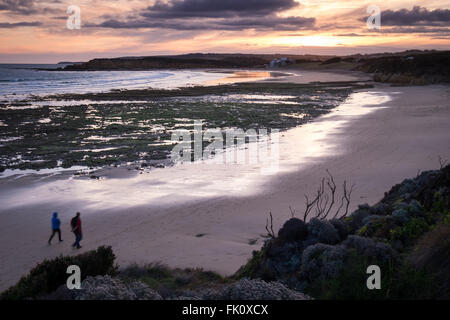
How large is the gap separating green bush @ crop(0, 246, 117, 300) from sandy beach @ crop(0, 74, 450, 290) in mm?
1876

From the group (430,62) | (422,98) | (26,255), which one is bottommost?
(26,255)

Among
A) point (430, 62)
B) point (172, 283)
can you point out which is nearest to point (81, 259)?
point (172, 283)

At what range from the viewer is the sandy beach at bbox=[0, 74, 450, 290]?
31.2 ft

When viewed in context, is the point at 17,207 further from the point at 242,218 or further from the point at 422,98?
the point at 422,98

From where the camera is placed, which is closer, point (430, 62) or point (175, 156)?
point (175, 156)

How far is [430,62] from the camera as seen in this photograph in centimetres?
5900

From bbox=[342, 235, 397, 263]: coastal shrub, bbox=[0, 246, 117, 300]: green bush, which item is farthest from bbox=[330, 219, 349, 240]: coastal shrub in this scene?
bbox=[0, 246, 117, 300]: green bush

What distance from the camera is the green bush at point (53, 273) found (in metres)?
5.88

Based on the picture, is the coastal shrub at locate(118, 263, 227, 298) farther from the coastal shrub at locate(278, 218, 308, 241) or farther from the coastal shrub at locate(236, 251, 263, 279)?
the coastal shrub at locate(278, 218, 308, 241)

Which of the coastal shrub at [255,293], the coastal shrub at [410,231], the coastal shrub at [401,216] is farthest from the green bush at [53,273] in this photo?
the coastal shrub at [401,216]

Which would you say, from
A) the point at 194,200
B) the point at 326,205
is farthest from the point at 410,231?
the point at 194,200

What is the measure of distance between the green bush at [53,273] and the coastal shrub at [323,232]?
142 inches

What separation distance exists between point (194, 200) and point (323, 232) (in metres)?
6.15

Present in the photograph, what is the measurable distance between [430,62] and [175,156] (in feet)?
173
